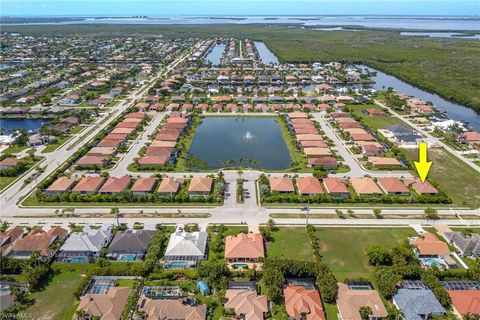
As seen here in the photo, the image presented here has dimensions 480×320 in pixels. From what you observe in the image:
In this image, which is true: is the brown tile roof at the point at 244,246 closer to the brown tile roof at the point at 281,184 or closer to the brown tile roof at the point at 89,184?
the brown tile roof at the point at 281,184

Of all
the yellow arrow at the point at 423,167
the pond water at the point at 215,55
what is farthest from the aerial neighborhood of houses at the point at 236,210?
the pond water at the point at 215,55

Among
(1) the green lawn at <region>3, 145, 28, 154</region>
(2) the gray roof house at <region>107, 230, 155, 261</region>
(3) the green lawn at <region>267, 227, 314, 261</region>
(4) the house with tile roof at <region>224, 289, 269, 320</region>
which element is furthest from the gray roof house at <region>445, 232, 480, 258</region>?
(1) the green lawn at <region>3, 145, 28, 154</region>

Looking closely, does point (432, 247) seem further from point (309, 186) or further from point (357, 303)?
point (309, 186)

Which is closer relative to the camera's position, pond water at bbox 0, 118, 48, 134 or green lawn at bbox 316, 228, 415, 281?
green lawn at bbox 316, 228, 415, 281

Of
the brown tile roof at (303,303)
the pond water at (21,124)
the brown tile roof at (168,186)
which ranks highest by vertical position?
the brown tile roof at (168,186)

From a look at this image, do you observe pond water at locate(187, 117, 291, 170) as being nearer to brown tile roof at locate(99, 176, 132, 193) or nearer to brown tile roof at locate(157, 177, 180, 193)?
brown tile roof at locate(157, 177, 180, 193)

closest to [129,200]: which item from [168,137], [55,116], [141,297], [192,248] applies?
[192,248]
